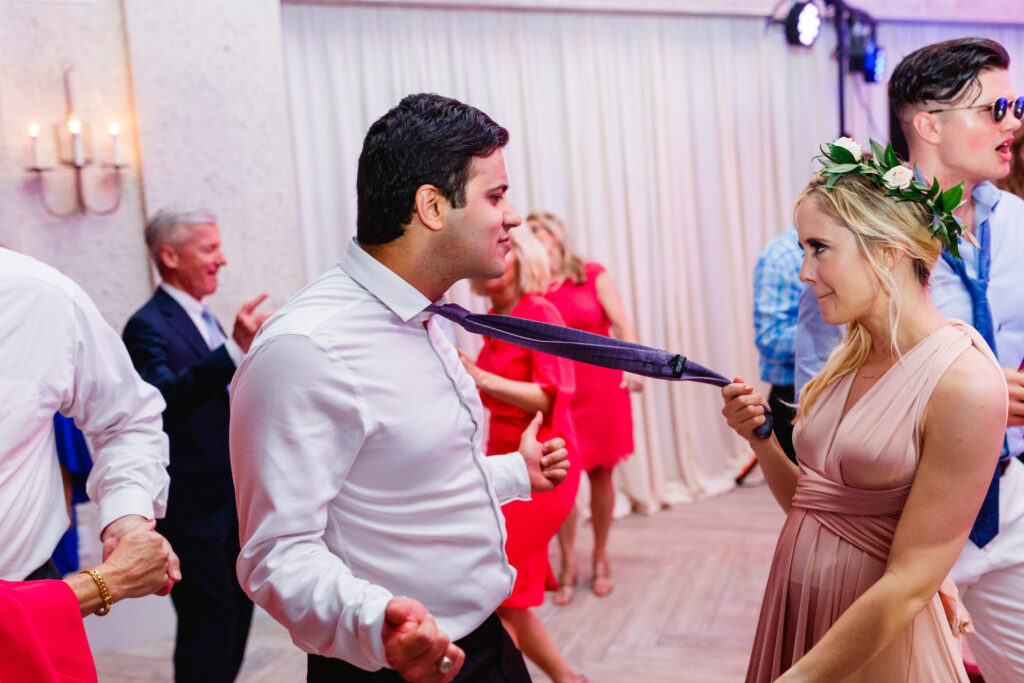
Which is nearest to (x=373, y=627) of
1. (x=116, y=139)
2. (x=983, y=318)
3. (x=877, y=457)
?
(x=877, y=457)

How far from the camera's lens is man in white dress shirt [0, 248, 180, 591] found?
150 centimetres

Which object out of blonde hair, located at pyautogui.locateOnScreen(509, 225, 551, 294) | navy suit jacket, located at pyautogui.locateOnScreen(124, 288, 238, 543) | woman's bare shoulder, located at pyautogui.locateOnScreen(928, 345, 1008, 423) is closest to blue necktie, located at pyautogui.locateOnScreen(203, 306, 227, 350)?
navy suit jacket, located at pyautogui.locateOnScreen(124, 288, 238, 543)

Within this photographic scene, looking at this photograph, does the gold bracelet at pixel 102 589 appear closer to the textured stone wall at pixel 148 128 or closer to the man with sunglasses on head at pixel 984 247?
the man with sunglasses on head at pixel 984 247

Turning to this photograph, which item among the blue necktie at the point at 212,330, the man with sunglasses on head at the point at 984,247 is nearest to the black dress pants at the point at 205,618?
the blue necktie at the point at 212,330

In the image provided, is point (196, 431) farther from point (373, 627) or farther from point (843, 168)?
point (843, 168)

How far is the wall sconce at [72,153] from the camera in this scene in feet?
11.7

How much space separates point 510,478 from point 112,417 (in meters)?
0.78

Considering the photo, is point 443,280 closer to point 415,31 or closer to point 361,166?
point 361,166

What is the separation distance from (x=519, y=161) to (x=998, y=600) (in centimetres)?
375

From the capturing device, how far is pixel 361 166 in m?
1.41

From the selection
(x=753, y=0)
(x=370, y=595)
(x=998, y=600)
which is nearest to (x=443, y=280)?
(x=370, y=595)

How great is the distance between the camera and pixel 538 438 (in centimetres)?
282

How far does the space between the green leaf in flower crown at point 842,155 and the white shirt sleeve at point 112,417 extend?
1372mm

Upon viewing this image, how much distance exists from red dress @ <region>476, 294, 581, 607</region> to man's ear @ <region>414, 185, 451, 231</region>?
123 cm
